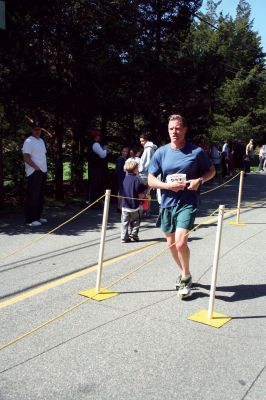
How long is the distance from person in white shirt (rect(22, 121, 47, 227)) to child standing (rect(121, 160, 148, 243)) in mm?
2206

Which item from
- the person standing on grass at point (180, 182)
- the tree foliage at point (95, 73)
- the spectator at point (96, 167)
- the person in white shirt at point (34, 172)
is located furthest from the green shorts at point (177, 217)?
the tree foliage at point (95, 73)

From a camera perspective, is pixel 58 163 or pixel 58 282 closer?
pixel 58 282

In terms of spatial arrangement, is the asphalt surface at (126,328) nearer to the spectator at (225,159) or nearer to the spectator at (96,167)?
the spectator at (96,167)

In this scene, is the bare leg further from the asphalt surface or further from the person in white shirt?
the person in white shirt

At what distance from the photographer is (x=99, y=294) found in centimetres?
502

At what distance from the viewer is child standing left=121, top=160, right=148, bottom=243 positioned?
7.83 m

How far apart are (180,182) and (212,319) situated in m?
1.45

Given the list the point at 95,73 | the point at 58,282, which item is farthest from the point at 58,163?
the point at 58,282

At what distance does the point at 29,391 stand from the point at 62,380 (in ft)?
0.85

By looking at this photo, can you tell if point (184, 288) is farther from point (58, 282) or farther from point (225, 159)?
point (225, 159)

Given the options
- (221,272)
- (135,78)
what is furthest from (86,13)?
(221,272)

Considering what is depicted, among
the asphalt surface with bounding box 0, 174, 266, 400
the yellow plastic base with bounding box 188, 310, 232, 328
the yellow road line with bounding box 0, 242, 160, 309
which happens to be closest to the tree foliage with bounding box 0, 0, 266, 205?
the asphalt surface with bounding box 0, 174, 266, 400

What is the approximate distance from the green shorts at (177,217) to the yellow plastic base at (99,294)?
0.99 metres

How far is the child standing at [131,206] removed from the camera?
783cm
